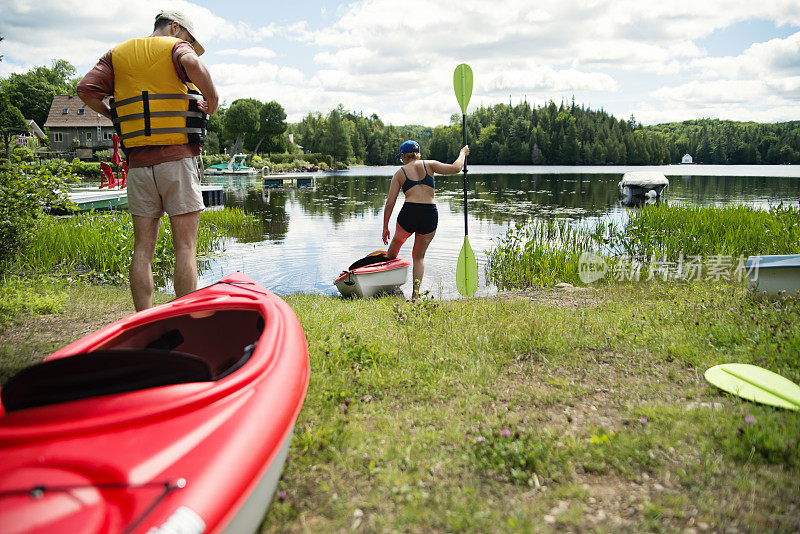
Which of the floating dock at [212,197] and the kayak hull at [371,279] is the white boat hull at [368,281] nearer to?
the kayak hull at [371,279]

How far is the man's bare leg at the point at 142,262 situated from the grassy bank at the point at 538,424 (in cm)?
90

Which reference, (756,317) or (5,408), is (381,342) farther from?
(756,317)

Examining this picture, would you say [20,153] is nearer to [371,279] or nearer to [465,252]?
[371,279]

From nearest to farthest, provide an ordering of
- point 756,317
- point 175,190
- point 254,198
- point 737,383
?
point 737,383 → point 175,190 → point 756,317 → point 254,198

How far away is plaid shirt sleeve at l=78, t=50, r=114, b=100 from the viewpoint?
3.64 m

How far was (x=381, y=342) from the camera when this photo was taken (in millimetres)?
3949

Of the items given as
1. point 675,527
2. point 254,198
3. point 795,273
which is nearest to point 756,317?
point 795,273

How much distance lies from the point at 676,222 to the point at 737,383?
27.7 ft

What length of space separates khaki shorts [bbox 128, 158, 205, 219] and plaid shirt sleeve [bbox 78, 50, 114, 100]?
0.62 meters

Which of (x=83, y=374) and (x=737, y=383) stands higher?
(x=83, y=374)

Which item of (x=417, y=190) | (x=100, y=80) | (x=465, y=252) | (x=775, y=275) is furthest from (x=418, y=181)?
(x=775, y=275)

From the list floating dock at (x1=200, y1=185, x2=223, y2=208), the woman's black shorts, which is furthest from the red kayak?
floating dock at (x1=200, y1=185, x2=223, y2=208)

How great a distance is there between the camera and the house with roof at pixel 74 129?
5638 centimetres

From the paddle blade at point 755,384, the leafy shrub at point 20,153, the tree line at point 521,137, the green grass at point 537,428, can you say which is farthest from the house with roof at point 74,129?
the paddle blade at point 755,384
